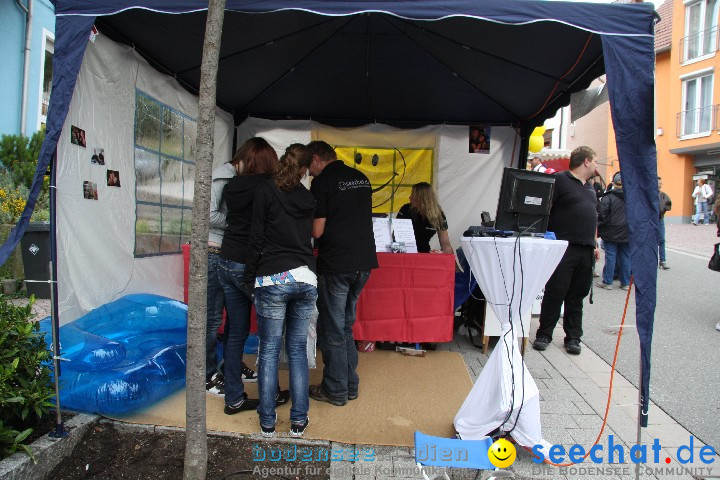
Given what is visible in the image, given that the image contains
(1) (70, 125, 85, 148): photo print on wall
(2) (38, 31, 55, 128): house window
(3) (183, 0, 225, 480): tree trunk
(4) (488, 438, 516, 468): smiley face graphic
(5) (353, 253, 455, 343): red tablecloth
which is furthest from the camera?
(2) (38, 31, 55, 128): house window

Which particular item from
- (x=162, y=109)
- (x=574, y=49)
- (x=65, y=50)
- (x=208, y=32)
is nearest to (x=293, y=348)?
(x=208, y=32)

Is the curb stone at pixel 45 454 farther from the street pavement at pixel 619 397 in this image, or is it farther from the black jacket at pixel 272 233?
the street pavement at pixel 619 397

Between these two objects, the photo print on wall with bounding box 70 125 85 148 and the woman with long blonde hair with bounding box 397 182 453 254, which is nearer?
the photo print on wall with bounding box 70 125 85 148

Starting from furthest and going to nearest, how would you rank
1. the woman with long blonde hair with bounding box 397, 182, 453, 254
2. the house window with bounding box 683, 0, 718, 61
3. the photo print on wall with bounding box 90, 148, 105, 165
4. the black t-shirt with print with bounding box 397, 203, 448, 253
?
the house window with bounding box 683, 0, 718, 61, the black t-shirt with print with bounding box 397, 203, 448, 253, the woman with long blonde hair with bounding box 397, 182, 453, 254, the photo print on wall with bounding box 90, 148, 105, 165

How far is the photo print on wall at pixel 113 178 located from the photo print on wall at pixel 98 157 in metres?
0.13

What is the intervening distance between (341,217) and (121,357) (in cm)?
170

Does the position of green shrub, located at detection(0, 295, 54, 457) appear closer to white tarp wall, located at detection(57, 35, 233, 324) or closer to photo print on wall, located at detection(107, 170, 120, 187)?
white tarp wall, located at detection(57, 35, 233, 324)

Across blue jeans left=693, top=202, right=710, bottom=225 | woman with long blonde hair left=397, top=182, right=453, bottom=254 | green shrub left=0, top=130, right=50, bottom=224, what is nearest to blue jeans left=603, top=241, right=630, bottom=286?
woman with long blonde hair left=397, top=182, right=453, bottom=254

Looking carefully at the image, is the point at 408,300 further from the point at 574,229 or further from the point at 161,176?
the point at 161,176

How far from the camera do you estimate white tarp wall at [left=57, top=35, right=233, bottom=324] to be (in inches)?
117

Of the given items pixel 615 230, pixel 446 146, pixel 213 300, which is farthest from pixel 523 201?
pixel 615 230

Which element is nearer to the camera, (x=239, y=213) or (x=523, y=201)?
(x=239, y=213)

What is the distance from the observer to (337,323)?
317 centimetres

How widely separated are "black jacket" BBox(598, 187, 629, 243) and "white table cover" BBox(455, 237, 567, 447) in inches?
199
